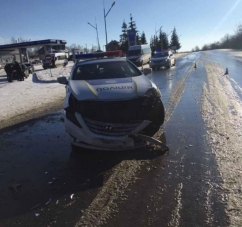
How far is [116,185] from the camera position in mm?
3689

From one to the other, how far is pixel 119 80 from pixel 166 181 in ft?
8.16

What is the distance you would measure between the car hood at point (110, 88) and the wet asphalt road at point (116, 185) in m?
1.05

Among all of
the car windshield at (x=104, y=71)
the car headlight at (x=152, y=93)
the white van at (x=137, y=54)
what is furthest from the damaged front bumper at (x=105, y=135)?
the white van at (x=137, y=54)

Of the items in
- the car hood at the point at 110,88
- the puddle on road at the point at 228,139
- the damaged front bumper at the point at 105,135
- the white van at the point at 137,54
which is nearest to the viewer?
the puddle on road at the point at 228,139

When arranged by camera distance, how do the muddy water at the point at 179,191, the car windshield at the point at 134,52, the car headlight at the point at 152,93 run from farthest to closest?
the car windshield at the point at 134,52
the car headlight at the point at 152,93
the muddy water at the point at 179,191

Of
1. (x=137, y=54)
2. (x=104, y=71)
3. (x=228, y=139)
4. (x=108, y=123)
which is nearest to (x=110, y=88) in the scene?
(x=108, y=123)

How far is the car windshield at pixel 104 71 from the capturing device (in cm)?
612

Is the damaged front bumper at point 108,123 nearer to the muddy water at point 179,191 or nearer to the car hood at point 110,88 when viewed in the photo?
the car hood at point 110,88

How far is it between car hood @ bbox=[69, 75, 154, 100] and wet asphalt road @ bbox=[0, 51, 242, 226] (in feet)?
3.45

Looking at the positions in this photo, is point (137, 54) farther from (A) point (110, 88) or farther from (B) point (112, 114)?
(B) point (112, 114)

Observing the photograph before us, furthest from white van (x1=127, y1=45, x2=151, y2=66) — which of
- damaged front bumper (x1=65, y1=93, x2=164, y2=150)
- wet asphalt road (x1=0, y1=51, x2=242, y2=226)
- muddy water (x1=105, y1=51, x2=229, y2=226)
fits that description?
damaged front bumper (x1=65, y1=93, x2=164, y2=150)

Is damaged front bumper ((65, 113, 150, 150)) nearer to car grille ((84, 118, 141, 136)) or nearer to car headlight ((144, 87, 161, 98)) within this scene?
car grille ((84, 118, 141, 136))

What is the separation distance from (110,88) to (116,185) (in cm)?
187

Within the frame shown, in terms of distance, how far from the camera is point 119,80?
5.51 m
